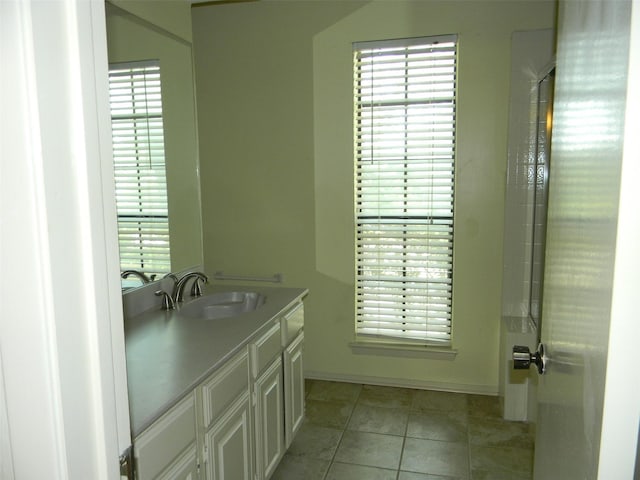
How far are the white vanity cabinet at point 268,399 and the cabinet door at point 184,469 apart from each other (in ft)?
1.68

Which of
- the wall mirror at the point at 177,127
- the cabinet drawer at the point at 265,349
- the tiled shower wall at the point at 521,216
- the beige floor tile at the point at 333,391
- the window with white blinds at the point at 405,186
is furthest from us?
the beige floor tile at the point at 333,391

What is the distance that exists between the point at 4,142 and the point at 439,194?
9.88 ft

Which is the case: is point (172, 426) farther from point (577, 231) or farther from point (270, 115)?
point (270, 115)

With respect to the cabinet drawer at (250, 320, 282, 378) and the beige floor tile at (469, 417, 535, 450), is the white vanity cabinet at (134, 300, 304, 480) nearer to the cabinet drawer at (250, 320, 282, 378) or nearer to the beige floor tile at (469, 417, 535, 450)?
the cabinet drawer at (250, 320, 282, 378)

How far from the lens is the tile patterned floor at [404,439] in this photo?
2.56 metres

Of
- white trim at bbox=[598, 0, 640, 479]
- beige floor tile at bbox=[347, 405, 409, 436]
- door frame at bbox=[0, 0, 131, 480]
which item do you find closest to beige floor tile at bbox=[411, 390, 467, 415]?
beige floor tile at bbox=[347, 405, 409, 436]

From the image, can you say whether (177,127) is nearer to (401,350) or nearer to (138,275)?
(138,275)

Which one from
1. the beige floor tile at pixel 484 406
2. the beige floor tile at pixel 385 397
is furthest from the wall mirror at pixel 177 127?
the beige floor tile at pixel 484 406

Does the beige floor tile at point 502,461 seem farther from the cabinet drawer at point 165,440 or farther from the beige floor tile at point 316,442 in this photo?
the cabinet drawer at point 165,440

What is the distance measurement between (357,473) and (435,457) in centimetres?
46

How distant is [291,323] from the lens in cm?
254

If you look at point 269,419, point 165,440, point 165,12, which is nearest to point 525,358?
point 165,440

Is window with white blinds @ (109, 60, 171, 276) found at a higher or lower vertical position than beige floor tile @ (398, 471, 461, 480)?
higher

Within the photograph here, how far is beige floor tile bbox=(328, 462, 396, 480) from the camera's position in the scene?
2504 mm
